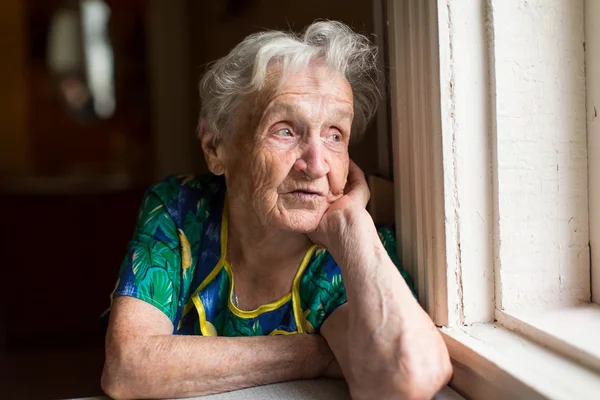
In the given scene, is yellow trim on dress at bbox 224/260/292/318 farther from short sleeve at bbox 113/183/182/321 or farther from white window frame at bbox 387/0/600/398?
white window frame at bbox 387/0/600/398

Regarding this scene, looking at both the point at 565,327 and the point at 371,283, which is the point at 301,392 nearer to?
the point at 371,283

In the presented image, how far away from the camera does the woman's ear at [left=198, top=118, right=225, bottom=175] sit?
1583mm

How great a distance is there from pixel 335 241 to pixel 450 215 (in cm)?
25

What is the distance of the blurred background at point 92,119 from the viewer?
412 cm

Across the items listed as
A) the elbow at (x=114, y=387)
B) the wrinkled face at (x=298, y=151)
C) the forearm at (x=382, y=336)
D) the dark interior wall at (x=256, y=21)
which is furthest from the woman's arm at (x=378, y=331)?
the dark interior wall at (x=256, y=21)

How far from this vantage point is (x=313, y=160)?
4.49ft

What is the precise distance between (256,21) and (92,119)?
2655 millimetres

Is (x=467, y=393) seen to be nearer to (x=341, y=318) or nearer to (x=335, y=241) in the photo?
(x=341, y=318)

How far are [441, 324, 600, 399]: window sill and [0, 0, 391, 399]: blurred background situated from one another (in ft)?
10.8

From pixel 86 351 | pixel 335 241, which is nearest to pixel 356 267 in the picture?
pixel 335 241

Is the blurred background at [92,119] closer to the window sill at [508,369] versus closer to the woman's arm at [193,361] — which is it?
the woman's arm at [193,361]

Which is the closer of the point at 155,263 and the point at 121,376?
the point at 121,376

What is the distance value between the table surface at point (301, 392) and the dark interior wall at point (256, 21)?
0.84 m

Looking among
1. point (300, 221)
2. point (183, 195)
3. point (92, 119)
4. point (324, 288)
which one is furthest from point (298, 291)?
point (92, 119)
